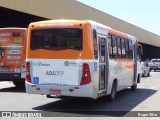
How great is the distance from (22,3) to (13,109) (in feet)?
59.4

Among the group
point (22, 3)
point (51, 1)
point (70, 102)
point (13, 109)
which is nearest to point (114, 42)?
point (70, 102)

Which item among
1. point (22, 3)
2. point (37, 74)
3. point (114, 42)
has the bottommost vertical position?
point (37, 74)

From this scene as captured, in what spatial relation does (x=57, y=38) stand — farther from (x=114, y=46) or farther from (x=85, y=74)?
(x=114, y=46)

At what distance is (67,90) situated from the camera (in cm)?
1174

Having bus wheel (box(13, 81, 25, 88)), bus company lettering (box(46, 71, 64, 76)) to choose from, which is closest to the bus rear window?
bus company lettering (box(46, 71, 64, 76))

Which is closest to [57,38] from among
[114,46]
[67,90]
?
[67,90]

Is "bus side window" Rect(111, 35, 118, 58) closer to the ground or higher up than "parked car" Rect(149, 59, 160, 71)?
higher up

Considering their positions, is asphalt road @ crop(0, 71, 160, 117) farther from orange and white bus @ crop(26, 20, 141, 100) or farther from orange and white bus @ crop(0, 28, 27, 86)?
orange and white bus @ crop(0, 28, 27, 86)

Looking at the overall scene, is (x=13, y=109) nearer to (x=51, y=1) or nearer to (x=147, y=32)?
(x=51, y=1)

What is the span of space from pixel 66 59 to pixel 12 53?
6548 millimetres

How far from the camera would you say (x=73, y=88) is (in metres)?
11.7

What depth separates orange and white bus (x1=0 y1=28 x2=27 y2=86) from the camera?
17672 mm

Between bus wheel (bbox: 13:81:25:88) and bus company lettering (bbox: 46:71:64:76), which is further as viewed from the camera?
bus wheel (bbox: 13:81:25:88)

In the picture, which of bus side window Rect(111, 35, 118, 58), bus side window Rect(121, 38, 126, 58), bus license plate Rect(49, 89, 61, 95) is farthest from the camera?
bus side window Rect(121, 38, 126, 58)
